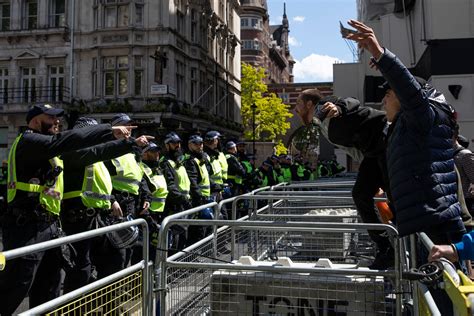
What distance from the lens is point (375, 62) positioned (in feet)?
10.3

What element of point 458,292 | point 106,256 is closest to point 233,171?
point 106,256

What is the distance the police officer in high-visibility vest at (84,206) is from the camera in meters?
4.79

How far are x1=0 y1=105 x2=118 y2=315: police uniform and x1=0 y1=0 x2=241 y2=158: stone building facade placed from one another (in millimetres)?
24794

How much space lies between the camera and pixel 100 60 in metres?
31.2

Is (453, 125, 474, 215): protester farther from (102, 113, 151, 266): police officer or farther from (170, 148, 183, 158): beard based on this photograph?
(170, 148, 183, 158): beard

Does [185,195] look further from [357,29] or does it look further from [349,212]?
[357,29]

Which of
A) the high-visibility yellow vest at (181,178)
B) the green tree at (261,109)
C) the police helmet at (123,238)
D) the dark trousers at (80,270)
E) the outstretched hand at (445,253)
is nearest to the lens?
the outstretched hand at (445,253)

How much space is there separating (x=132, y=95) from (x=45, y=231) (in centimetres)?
2724

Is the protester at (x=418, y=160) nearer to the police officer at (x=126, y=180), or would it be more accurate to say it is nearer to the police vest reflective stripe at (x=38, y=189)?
the police vest reflective stripe at (x=38, y=189)

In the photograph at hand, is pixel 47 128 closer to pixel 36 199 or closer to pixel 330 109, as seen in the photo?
pixel 36 199

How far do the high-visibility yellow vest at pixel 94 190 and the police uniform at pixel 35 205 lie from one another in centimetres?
55

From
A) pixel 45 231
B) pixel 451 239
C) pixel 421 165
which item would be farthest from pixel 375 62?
pixel 45 231

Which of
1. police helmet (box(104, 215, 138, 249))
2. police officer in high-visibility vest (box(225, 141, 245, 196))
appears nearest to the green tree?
police officer in high-visibility vest (box(225, 141, 245, 196))

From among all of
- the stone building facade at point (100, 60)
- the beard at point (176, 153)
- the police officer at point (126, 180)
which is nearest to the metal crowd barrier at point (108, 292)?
the police officer at point (126, 180)
